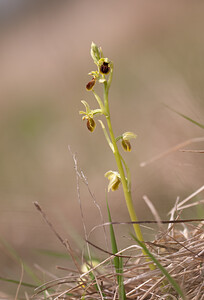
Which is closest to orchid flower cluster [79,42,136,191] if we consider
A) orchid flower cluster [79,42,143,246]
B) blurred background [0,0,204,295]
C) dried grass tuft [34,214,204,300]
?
orchid flower cluster [79,42,143,246]

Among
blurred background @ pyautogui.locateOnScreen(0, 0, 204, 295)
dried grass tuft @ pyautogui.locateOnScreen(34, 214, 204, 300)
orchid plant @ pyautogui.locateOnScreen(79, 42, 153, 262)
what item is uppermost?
blurred background @ pyautogui.locateOnScreen(0, 0, 204, 295)

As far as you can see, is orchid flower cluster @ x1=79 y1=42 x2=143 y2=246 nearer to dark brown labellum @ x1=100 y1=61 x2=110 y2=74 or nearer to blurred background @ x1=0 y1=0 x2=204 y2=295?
dark brown labellum @ x1=100 y1=61 x2=110 y2=74

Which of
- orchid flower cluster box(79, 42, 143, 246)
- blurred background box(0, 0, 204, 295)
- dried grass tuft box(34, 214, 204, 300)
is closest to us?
dried grass tuft box(34, 214, 204, 300)

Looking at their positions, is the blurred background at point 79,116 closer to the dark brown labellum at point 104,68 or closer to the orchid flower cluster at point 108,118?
the orchid flower cluster at point 108,118

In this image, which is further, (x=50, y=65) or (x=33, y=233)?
(x=50, y=65)

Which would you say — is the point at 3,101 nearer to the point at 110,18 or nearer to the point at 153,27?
the point at 110,18

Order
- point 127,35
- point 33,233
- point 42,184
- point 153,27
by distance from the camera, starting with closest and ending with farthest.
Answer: point 33,233
point 42,184
point 153,27
point 127,35

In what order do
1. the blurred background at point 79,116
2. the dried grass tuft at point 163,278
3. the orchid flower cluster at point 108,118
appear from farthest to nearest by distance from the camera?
the blurred background at point 79,116 → the orchid flower cluster at point 108,118 → the dried grass tuft at point 163,278

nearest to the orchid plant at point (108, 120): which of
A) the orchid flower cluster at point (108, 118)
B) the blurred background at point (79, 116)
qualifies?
the orchid flower cluster at point (108, 118)

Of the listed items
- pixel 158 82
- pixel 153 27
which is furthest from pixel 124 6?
pixel 158 82
